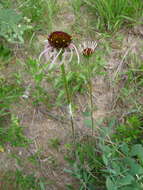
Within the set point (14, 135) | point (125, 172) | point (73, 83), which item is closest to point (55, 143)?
point (14, 135)

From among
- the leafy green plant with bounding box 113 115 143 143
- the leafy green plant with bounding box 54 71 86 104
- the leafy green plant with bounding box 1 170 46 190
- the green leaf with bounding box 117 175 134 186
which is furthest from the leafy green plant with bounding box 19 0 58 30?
the green leaf with bounding box 117 175 134 186

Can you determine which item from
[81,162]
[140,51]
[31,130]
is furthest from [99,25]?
[81,162]

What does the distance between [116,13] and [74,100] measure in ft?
2.52

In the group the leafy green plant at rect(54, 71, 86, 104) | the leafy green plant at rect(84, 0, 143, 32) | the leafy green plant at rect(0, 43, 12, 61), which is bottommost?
the leafy green plant at rect(54, 71, 86, 104)

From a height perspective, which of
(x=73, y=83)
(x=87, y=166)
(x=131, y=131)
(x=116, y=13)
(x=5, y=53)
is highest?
(x=116, y=13)

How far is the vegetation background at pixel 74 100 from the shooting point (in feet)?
5.17

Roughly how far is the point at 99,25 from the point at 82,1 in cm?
29

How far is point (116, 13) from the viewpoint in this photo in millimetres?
2182

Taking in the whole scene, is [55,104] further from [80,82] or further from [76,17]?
[76,17]

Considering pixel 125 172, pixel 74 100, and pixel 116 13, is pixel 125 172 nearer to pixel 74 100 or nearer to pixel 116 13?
pixel 74 100

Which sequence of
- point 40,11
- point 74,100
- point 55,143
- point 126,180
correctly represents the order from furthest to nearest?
point 40,11, point 74,100, point 55,143, point 126,180

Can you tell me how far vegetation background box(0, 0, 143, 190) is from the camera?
5.17 ft

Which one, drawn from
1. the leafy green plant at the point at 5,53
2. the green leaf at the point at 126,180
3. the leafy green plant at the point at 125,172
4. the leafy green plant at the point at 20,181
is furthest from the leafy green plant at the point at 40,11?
the green leaf at the point at 126,180

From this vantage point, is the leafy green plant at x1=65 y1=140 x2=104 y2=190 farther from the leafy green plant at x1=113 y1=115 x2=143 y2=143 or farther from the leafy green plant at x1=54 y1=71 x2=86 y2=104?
the leafy green plant at x1=54 y1=71 x2=86 y2=104
